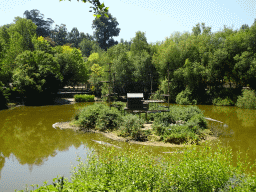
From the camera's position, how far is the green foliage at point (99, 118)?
1503 centimetres

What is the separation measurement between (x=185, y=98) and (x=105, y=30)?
54538 mm

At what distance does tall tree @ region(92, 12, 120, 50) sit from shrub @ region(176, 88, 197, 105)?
50014mm

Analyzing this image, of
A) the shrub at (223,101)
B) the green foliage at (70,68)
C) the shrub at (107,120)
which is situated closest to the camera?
the shrub at (107,120)

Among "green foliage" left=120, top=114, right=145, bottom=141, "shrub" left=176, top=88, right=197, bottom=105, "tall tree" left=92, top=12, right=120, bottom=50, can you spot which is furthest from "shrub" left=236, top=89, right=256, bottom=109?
"tall tree" left=92, top=12, right=120, bottom=50

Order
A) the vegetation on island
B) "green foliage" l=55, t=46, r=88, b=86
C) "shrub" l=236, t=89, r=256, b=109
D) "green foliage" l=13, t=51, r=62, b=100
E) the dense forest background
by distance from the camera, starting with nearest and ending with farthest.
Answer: the vegetation on island
"shrub" l=236, t=89, r=256, b=109
the dense forest background
"green foliage" l=13, t=51, r=62, b=100
"green foliage" l=55, t=46, r=88, b=86

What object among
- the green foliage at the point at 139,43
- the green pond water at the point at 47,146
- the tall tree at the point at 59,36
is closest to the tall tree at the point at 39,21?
the tall tree at the point at 59,36

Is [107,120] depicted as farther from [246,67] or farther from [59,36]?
[59,36]

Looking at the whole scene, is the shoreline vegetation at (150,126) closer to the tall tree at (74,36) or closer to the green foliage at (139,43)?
the green foliage at (139,43)

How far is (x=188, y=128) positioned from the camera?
41.9 ft

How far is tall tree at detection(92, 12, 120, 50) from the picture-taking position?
7575 centimetres

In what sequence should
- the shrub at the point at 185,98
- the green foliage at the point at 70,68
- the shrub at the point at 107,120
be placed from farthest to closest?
the green foliage at the point at 70,68
the shrub at the point at 185,98
the shrub at the point at 107,120

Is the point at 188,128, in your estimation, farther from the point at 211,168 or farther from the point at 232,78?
the point at 232,78

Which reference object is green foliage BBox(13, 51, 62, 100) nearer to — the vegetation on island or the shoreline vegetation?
the shoreline vegetation

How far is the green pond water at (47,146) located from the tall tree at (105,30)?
6109 centimetres
